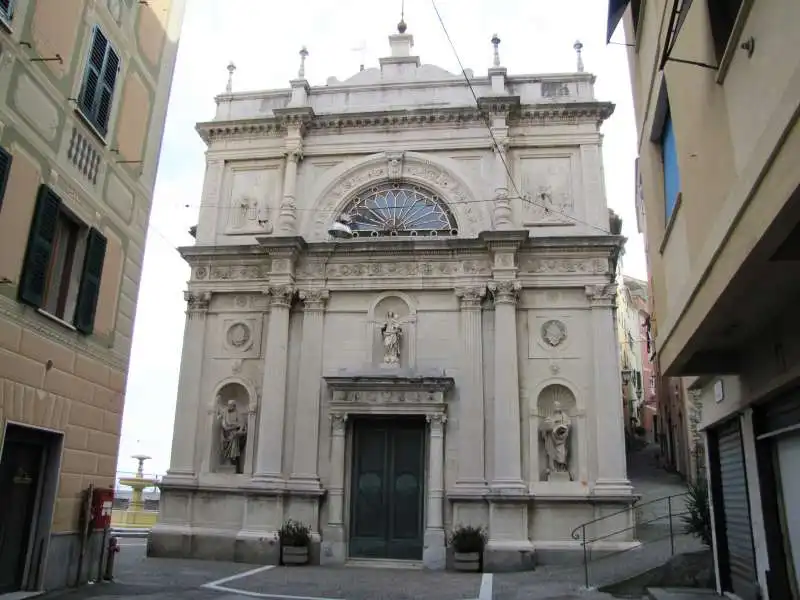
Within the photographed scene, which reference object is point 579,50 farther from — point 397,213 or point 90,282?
point 90,282

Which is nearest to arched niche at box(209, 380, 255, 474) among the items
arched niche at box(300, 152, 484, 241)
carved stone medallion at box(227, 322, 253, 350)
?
carved stone medallion at box(227, 322, 253, 350)

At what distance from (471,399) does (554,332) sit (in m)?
2.94

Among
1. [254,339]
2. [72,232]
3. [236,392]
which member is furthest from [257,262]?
[72,232]

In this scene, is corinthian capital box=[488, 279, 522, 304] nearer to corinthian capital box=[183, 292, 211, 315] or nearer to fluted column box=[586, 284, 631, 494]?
fluted column box=[586, 284, 631, 494]

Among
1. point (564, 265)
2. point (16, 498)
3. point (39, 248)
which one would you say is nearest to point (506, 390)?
point (564, 265)

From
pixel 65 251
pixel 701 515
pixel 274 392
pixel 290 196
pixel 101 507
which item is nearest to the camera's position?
pixel 65 251

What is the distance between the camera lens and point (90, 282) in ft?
35.5

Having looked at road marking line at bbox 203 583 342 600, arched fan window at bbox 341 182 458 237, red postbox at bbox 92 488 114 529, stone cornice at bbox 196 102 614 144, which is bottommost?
road marking line at bbox 203 583 342 600

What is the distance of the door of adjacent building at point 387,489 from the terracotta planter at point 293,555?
4.58ft

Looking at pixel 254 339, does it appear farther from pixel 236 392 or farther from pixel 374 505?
pixel 374 505

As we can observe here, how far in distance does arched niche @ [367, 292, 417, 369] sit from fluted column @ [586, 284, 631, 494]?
4.84m

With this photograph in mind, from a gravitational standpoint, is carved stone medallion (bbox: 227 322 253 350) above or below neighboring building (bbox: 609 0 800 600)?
above

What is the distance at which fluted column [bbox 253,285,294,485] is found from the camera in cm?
1833

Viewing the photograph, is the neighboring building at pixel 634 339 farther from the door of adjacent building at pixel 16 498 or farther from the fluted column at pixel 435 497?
the door of adjacent building at pixel 16 498
